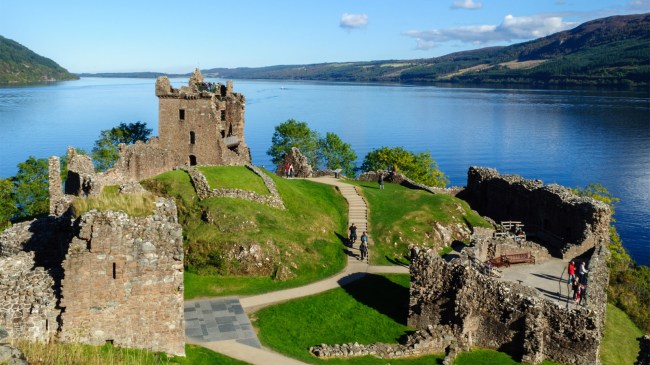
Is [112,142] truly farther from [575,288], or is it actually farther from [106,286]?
[575,288]

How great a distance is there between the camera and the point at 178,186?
3716 cm

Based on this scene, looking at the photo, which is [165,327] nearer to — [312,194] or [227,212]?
[227,212]

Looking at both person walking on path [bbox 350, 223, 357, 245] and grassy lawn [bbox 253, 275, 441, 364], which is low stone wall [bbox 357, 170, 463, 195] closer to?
person walking on path [bbox 350, 223, 357, 245]

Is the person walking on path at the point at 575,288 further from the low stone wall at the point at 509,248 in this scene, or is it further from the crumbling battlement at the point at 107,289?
the crumbling battlement at the point at 107,289

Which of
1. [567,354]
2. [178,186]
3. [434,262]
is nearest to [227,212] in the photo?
[178,186]

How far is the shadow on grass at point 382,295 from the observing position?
2975cm

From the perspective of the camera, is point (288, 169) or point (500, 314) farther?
point (288, 169)

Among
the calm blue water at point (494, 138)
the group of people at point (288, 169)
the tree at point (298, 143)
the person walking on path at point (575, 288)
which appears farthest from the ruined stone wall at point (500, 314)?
the tree at point (298, 143)

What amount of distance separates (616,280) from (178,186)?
39.4 metres

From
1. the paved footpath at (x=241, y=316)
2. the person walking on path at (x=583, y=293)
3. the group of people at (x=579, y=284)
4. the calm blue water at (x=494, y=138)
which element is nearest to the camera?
the paved footpath at (x=241, y=316)

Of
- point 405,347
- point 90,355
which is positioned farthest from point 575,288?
point 90,355

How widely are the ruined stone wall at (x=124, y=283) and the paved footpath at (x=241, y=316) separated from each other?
200 inches

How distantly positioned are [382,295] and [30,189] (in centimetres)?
4299

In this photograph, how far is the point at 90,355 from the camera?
54.2 feet
